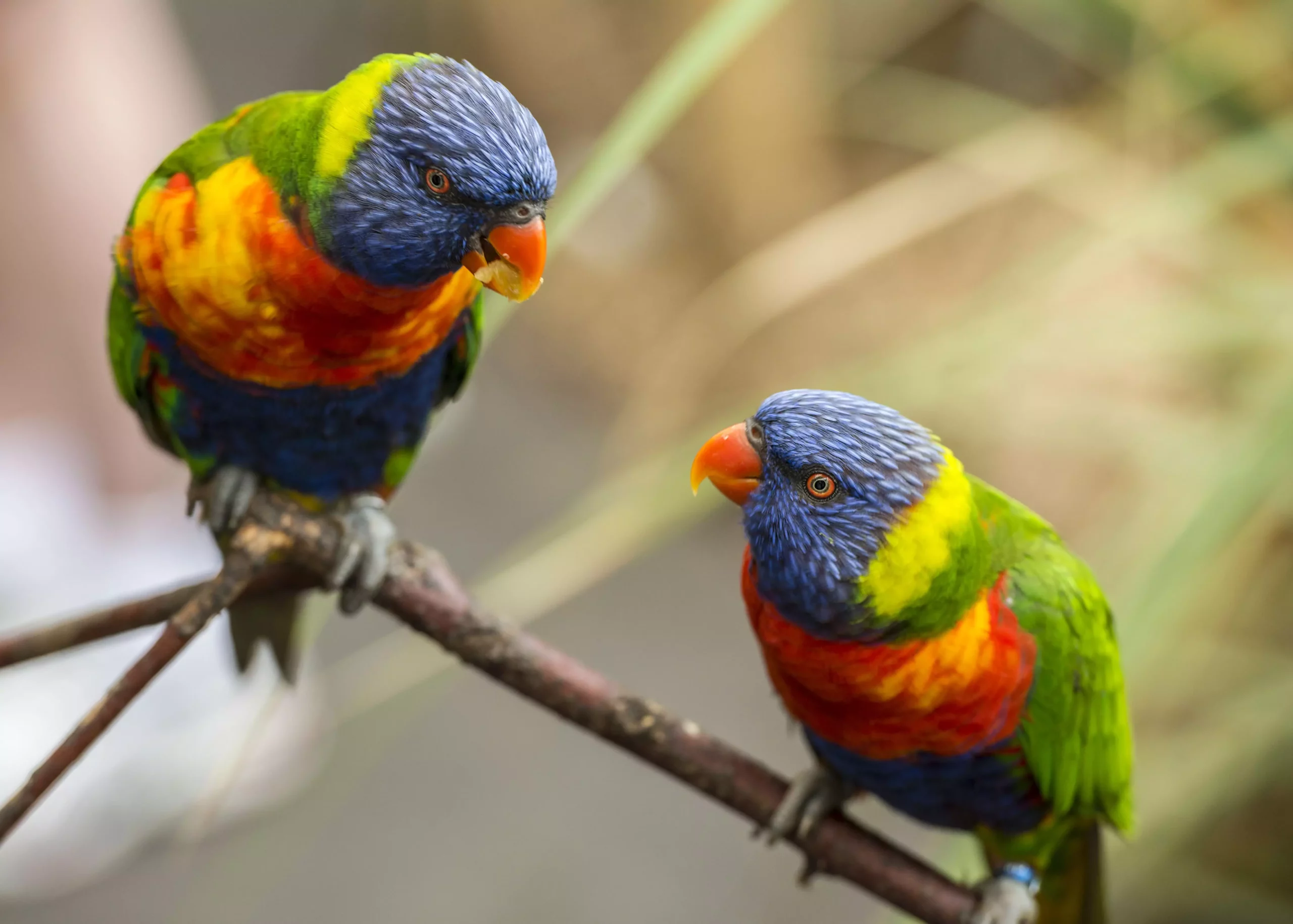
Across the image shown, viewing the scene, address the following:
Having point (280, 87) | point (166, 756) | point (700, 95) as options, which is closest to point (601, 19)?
point (700, 95)

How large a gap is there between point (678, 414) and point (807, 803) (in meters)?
2.26

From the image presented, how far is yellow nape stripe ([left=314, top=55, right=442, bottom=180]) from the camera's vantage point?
40.8 inches

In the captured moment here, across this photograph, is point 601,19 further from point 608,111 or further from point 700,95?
point 700,95

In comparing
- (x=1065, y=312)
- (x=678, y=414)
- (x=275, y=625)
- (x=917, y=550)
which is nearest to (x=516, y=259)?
(x=917, y=550)

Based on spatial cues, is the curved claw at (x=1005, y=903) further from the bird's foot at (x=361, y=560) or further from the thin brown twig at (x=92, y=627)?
the thin brown twig at (x=92, y=627)

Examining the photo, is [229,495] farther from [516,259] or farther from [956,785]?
[956,785]

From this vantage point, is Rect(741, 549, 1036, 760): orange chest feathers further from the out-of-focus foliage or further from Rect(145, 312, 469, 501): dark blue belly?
Rect(145, 312, 469, 501): dark blue belly

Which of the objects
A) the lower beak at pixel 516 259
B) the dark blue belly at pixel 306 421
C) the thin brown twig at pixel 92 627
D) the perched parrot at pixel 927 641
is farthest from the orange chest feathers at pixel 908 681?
the thin brown twig at pixel 92 627

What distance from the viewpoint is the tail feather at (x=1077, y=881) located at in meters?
1.54

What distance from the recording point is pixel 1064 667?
50.2 inches

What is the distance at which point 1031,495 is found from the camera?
3551 mm

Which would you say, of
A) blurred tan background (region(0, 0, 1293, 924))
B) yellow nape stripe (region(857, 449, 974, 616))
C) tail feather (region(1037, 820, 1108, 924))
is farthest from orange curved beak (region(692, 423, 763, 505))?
tail feather (region(1037, 820, 1108, 924))

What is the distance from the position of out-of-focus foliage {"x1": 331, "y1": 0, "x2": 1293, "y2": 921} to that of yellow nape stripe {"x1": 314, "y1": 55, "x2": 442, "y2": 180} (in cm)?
23

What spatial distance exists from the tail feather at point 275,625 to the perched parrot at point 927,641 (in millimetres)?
676
